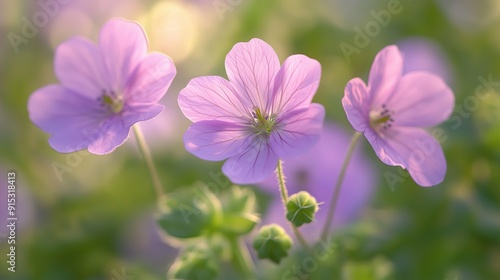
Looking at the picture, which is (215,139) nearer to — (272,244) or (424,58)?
(272,244)

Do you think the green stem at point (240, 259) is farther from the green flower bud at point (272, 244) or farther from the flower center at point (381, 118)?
the flower center at point (381, 118)

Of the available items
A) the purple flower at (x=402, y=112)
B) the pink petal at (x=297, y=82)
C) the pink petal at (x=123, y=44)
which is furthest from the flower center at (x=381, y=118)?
the pink petal at (x=123, y=44)

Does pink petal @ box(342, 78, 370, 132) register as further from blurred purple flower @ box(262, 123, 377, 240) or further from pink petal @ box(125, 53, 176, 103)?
blurred purple flower @ box(262, 123, 377, 240)

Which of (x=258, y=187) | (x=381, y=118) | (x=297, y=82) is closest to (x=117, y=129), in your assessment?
(x=297, y=82)

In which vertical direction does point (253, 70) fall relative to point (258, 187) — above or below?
above

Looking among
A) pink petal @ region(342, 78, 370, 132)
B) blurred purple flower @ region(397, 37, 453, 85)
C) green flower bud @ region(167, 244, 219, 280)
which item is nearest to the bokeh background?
blurred purple flower @ region(397, 37, 453, 85)

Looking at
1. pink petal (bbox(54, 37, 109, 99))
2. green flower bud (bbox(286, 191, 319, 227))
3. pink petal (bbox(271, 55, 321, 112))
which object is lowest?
green flower bud (bbox(286, 191, 319, 227))
